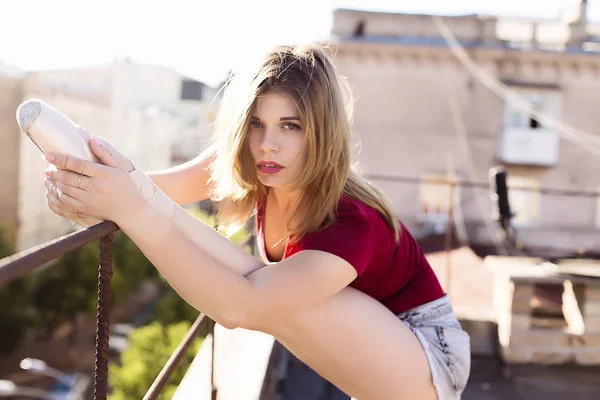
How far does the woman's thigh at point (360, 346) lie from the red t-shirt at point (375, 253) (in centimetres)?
12

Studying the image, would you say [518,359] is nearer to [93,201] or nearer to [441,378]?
[441,378]

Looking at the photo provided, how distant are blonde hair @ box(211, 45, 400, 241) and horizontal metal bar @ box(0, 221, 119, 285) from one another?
657 millimetres

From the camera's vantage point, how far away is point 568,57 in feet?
52.2

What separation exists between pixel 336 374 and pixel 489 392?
181cm

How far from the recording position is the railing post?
112 cm

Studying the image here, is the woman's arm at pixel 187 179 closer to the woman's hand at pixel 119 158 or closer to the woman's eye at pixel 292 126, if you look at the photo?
the woman's eye at pixel 292 126

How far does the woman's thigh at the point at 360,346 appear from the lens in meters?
1.58

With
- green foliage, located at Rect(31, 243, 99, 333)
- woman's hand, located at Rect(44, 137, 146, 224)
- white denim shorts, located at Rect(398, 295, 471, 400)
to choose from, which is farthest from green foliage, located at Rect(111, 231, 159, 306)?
woman's hand, located at Rect(44, 137, 146, 224)

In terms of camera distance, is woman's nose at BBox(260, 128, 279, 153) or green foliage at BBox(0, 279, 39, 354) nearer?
woman's nose at BBox(260, 128, 279, 153)

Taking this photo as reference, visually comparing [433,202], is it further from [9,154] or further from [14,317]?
[9,154]

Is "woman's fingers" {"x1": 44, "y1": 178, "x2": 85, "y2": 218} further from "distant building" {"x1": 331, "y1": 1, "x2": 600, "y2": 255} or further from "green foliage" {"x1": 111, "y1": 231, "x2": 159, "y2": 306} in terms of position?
"green foliage" {"x1": 111, "y1": 231, "x2": 159, "y2": 306}

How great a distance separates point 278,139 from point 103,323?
2.23 ft

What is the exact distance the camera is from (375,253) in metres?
1.67

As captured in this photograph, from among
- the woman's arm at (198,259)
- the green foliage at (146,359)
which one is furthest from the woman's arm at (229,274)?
the green foliage at (146,359)
